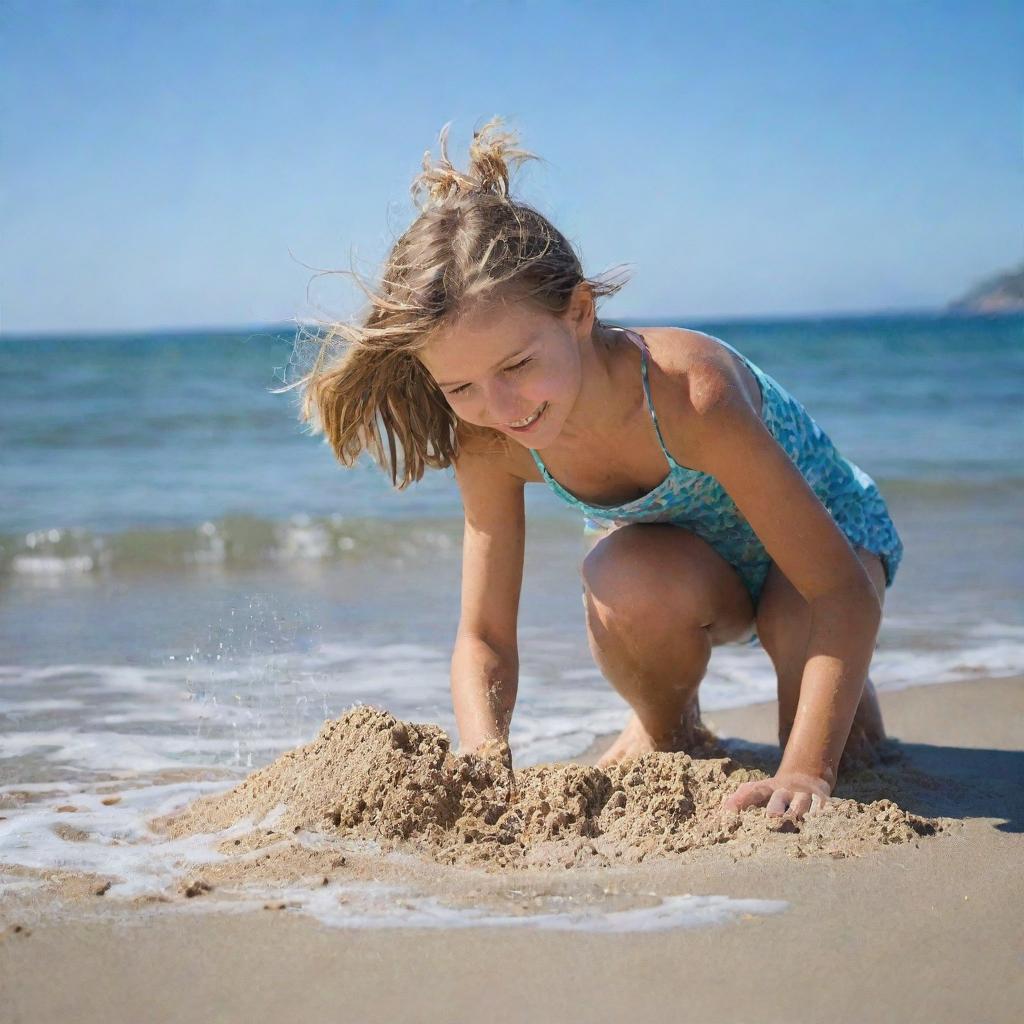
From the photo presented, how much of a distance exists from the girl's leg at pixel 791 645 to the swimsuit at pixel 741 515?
64mm

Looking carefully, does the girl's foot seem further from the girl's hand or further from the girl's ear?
the girl's ear

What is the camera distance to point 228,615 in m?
4.85

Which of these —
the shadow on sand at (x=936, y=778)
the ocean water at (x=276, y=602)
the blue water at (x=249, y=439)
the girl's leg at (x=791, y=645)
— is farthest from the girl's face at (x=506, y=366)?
the shadow on sand at (x=936, y=778)

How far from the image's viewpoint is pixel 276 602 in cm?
520

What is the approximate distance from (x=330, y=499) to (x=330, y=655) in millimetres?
3993

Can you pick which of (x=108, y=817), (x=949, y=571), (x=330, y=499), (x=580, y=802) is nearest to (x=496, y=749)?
(x=580, y=802)

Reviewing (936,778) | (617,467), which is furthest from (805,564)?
(936,778)

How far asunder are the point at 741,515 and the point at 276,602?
2.73m

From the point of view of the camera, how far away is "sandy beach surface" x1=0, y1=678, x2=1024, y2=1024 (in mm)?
1692

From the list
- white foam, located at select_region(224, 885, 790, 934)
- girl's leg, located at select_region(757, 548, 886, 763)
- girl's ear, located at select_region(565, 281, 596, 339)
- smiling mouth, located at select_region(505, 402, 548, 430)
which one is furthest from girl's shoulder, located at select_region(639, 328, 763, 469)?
white foam, located at select_region(224, 885, 790, 934)

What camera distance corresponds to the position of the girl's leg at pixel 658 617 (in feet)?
9.34

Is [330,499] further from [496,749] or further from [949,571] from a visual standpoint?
[496,749]

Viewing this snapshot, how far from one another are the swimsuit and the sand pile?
645 millimetres

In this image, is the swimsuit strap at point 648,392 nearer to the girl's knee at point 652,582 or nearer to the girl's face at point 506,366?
the girl's face at point 506,366
